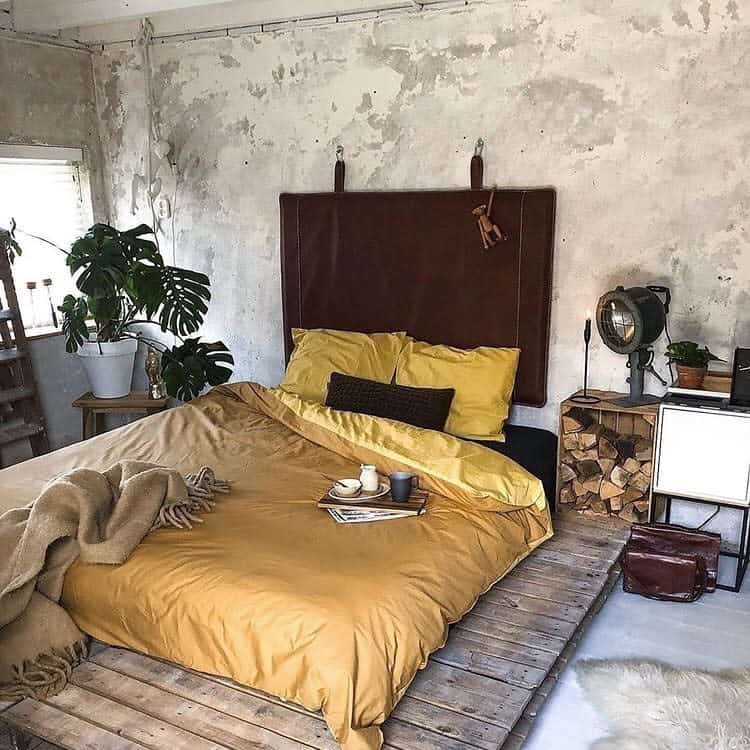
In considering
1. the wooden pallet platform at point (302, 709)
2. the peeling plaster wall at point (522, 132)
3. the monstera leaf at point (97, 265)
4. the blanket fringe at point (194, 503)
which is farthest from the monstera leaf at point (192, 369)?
the wooden pallet platform at point (302, 709)

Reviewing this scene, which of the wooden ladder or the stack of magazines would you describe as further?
the wooden ladder

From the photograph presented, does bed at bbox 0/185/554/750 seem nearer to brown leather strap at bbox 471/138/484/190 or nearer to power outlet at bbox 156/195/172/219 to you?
brown leather strap at bbox 471/138/484/190

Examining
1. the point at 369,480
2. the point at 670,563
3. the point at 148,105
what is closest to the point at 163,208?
the point at 148,105

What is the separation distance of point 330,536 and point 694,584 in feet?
4.98

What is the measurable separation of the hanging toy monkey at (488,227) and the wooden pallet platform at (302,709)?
69.7 inches

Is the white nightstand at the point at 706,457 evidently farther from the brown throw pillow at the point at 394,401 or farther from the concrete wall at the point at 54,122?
the concrete wall at the point at 54,122

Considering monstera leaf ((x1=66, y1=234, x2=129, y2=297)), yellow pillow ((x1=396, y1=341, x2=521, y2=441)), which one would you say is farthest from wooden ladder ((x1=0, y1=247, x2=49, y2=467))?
yellow pillow ((x1=396, y1=341, x2=521, y2=441))

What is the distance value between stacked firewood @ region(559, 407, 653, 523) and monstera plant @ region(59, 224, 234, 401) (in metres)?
1.98

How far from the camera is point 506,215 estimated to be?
151 inches

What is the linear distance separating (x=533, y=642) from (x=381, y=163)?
2.56 meters

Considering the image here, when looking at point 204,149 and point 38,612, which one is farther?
point 204,149

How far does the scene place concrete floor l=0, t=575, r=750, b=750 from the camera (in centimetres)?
242

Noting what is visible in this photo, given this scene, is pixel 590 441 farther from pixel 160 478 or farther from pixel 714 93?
pixel 160 478

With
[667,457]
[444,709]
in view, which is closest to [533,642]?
[444,709]
